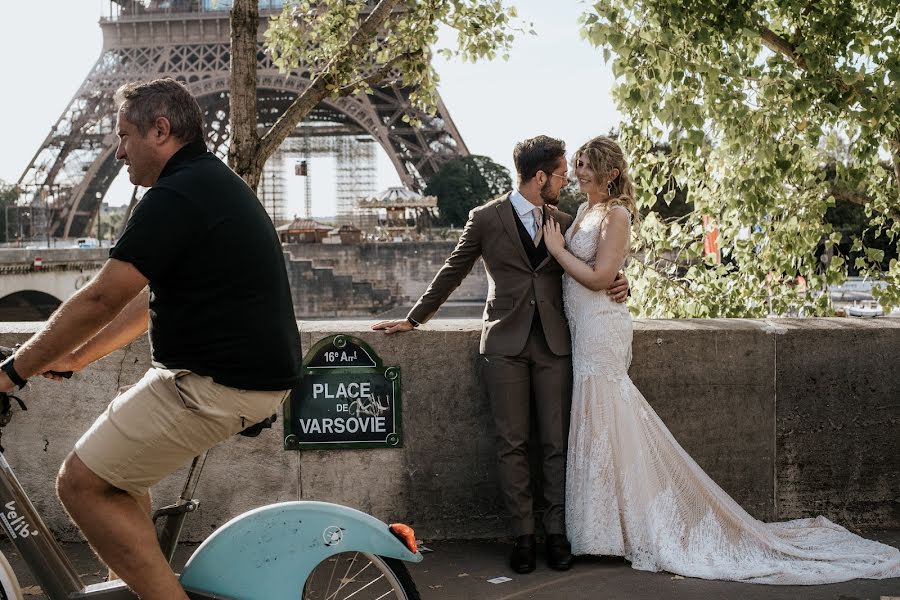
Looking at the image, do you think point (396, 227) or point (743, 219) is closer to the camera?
point (743, 219)

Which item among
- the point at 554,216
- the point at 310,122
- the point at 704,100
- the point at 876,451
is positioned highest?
the point at 310,122

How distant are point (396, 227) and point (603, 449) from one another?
51.9 meters

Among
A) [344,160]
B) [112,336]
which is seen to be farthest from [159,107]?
[344,160]

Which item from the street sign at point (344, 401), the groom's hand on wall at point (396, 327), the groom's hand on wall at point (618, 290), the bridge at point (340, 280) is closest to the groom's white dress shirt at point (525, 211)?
the groom's hand on wall at point (618, 290)

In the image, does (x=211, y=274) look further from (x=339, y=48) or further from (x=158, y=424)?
(x=339, y=48)

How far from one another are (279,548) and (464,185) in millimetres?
52544

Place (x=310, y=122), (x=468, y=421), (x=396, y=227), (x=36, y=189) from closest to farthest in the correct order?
1. (x=468, y=421)
2. (x=36, y=189)
3. (x=396, y=227)
4. (x=310, y=122)

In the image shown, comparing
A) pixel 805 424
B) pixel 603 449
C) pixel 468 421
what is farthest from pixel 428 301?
pixel 805 424

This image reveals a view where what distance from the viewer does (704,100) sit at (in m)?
5.89

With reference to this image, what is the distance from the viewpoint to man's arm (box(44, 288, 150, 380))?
8.95ft

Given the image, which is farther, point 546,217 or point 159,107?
point 546,217

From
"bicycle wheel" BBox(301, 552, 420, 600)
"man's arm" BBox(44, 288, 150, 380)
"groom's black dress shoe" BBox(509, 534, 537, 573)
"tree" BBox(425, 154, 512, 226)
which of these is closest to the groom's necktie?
"groom's black dress shoe" BBox(509, 534, 537, 573)

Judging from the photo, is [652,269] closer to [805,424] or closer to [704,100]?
[704,100]

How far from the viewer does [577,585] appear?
3820mm
